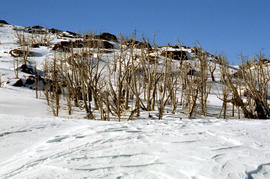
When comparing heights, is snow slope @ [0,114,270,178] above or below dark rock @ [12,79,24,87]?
below

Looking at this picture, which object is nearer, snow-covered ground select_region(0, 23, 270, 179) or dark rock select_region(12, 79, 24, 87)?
snow-covered ground select_region(0, 23, 270, 179)

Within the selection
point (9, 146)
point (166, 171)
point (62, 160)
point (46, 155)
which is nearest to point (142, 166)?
point (166, 171)

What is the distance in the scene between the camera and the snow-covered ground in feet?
4.01

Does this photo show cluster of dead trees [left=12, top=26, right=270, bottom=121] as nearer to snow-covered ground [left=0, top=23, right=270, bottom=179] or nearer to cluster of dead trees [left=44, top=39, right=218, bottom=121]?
cluster of dead trees [left=44, top=39, right=218, bottom=121]

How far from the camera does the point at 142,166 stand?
1287 millimetres

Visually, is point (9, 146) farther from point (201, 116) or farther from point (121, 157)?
point (201, 116)

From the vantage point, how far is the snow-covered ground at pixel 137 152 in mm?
1222

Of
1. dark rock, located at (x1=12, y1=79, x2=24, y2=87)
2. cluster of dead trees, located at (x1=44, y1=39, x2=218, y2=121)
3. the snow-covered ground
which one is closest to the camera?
the snow-covered ground

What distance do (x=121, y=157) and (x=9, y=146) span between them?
1.14 meters

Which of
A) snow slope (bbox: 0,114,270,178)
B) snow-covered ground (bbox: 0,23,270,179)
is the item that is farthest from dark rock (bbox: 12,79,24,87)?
snow slope (bbox: 0,114,270,178)

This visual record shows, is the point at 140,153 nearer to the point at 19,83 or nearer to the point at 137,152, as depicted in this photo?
the point at 137,152

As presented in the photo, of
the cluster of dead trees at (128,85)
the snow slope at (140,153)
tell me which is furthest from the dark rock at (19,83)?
the snow slope at (140,153)

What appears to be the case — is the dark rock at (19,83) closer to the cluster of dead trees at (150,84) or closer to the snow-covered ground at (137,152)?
the cluster of dead trees at (150,84)

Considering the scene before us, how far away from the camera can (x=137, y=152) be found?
1.50 meters
